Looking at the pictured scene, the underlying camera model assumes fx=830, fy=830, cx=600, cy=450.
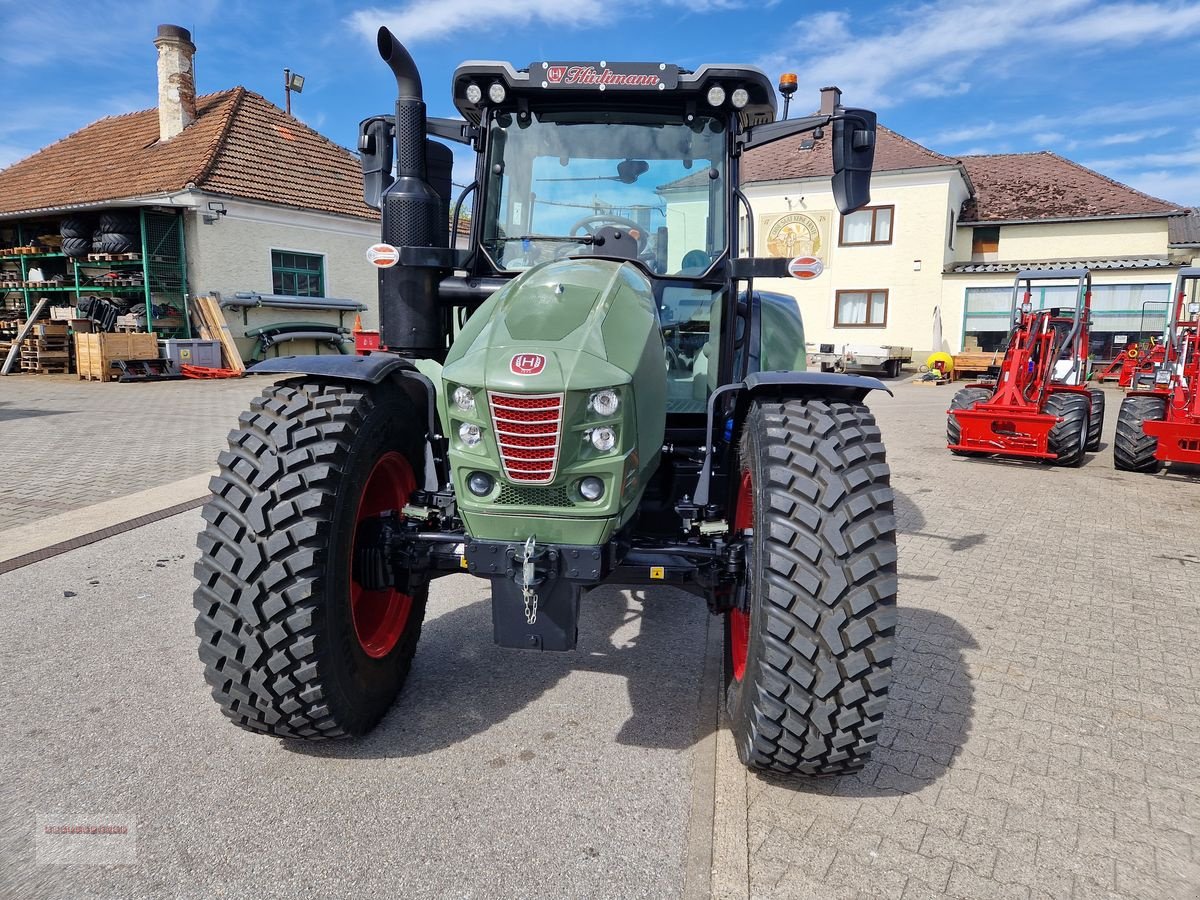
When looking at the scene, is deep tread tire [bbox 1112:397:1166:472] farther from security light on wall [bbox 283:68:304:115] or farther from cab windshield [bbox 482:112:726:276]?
security light on wall [bbox 283:68:304:115]

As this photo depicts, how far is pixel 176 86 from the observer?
19734 mm

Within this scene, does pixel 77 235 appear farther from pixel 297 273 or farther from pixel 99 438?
pixel 99 438

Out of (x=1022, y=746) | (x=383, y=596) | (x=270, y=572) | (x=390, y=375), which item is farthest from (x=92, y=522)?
(x=1022, y=746)

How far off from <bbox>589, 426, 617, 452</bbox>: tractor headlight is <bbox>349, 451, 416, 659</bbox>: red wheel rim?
94cm

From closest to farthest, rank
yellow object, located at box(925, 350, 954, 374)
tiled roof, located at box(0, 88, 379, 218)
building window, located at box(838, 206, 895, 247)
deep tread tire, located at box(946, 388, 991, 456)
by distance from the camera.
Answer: deep tread tire, located at box(946, 388, 991, 456) < tiled roof, located at box(0, 88, 379, 218) < yellow object, located at box(925, 350, 954, 374) < building window, located at box(838, 206, 895, 247)

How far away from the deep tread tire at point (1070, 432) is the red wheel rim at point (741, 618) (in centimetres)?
745

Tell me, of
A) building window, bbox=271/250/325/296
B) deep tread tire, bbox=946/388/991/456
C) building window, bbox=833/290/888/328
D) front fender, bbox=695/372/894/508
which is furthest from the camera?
building window, bbox=833/290/888/328

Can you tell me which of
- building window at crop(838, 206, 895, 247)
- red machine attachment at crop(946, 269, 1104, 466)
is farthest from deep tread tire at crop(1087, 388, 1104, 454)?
building window at crop(838, 206, 895, 247)

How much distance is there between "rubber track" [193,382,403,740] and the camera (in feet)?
8.67

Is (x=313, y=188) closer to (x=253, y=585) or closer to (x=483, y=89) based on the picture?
(x=483, y=89)

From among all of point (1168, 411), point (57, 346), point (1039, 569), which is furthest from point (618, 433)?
point (57, 346)

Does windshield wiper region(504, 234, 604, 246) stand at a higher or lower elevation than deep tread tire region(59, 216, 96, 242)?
lower

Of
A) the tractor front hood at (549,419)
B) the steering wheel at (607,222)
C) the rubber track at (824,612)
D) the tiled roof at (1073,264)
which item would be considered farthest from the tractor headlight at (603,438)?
the tiled roof at (1073,264)

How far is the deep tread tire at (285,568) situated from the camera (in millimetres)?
2645
